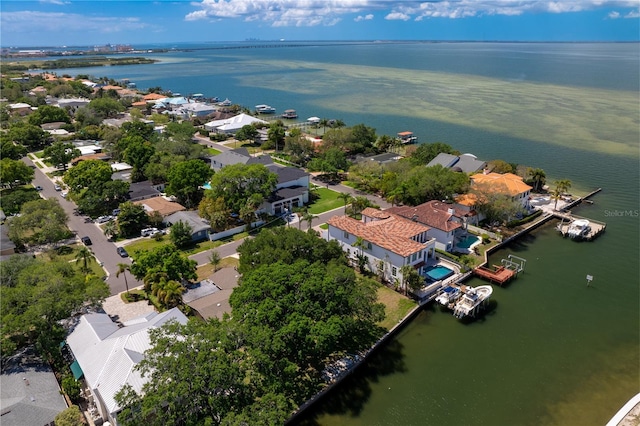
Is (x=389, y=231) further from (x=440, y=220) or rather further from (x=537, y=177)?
(x=537, y=177)

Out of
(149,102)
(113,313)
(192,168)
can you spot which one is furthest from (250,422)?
(149,102)

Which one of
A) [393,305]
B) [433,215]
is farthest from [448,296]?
[433,215]

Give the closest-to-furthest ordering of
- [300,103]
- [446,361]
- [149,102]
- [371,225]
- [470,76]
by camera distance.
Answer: [446,361] < [371,225] < [149,102] < [300,103] < [470,76]

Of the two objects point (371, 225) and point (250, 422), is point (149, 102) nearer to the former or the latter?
point (371, 225)

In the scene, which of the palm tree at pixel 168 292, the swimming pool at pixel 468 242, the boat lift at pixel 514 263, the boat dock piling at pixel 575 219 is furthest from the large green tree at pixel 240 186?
the boat dock piling at pixel 575 219

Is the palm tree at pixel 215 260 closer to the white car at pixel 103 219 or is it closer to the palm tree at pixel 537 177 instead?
the white car at pixel 103 219

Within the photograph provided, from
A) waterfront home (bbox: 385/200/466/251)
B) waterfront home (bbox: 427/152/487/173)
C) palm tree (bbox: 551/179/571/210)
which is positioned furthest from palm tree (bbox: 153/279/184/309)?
palm tree (bbox: 551/179/571/210)

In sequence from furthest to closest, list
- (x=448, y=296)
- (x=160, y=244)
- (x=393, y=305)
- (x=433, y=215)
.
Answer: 1. (x=160, y=244)
2. (x=433, y=215)
3. (x=448, y=296)
4. (x=393, y=305)
